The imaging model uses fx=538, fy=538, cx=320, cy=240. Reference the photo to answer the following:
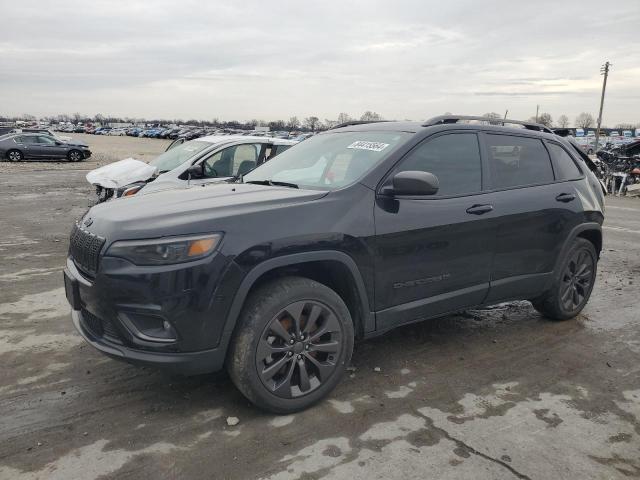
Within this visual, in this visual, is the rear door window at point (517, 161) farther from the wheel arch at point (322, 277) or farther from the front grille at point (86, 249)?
the front grille at point (86, 249)

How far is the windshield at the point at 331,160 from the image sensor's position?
151 inches

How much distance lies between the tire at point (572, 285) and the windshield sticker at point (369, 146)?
210 centimetres

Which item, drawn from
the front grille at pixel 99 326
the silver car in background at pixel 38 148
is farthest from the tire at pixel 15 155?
the front grille at pixel 99 326

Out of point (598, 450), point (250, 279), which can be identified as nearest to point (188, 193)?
point (250, 279)

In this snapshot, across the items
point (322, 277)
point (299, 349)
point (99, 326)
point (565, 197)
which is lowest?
point (299, 349)

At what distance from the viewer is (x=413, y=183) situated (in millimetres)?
3516

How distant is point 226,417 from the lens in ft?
10.9

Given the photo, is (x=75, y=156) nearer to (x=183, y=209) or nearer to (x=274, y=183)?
(x=274, y=183)

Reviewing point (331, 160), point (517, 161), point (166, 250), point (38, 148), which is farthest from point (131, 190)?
point (38, 148)

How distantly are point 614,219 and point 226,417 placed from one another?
1198 centimetres

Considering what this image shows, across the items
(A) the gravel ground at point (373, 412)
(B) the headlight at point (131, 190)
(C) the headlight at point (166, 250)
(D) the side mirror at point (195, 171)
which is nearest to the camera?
(A) the gravel ground at point (373, 412)

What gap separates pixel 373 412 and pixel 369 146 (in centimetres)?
191

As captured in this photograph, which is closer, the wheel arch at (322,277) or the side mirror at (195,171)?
the wheel arch at (322,277)

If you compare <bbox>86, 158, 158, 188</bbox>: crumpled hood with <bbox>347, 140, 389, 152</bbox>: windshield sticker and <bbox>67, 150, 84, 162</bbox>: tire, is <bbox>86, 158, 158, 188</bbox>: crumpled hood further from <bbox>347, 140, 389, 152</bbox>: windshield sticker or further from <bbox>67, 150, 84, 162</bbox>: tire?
<bbox>67, 150, 84, 162</bbox>: tire
